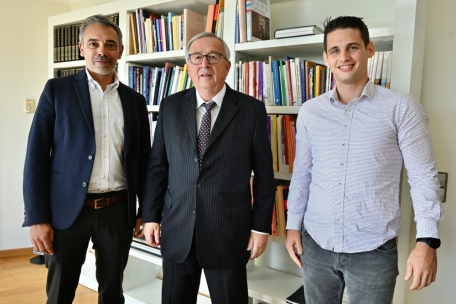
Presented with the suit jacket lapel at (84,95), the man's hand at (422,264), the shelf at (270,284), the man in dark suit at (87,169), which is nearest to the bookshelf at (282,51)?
the shelf at (270,284)

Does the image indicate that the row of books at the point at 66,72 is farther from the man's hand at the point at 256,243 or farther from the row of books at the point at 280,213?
the man's hand at the point at 256,243

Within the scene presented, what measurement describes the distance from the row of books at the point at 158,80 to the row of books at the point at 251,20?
0.48 meters

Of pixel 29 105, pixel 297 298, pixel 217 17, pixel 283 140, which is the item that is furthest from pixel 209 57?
pixel 29 105

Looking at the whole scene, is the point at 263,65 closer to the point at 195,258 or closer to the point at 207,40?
the point at 207,40

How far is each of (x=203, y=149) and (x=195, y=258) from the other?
1.43 ft

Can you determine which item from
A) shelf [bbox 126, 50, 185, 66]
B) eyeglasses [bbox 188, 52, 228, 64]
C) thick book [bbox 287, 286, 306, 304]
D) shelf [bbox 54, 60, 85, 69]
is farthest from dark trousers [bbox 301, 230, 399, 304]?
shelf [bbox 54, 60, 85, 69]

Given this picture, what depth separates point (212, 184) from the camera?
1.42 metres

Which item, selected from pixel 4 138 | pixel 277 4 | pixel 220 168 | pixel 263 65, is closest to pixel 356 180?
pixel 220 168

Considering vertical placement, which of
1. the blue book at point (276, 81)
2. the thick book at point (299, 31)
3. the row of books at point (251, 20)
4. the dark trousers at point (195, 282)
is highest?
the row of books at point (251, 20)

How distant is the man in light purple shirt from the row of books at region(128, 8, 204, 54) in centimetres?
122

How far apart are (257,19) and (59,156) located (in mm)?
1241

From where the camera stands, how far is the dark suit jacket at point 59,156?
154cm

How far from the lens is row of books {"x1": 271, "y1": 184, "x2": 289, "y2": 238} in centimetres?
202

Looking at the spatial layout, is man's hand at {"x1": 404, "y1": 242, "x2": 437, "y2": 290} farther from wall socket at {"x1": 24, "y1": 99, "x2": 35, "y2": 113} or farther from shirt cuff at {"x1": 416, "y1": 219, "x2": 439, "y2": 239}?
wall socket at {"x1": 24, "y1": 99, "x2": 35, "y2": 113}
